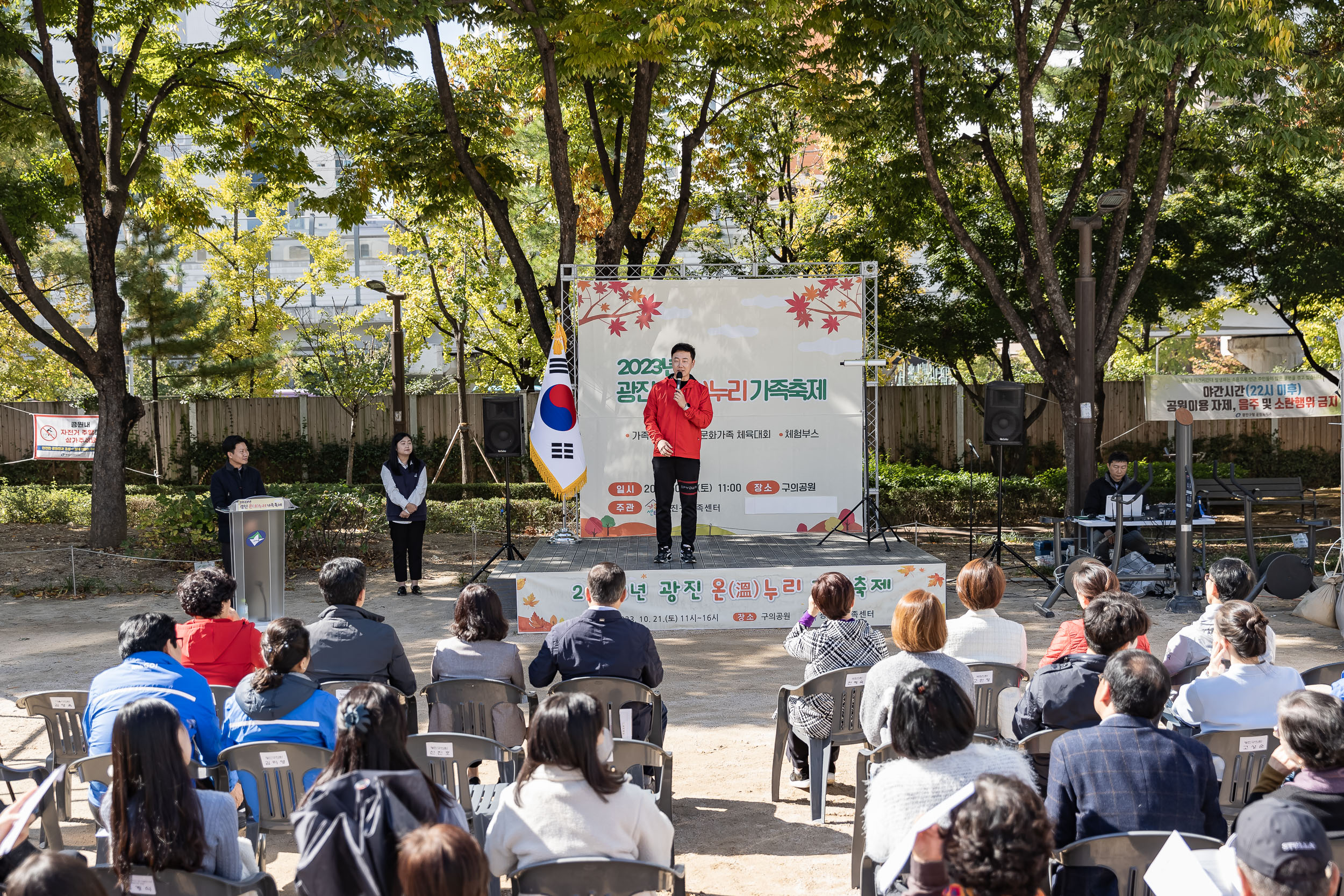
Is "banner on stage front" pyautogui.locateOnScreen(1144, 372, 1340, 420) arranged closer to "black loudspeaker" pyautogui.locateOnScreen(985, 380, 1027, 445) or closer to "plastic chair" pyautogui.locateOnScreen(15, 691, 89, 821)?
"black loudspeaker" pyautogui.locateOnScreen(985, 380, 1027, 445)

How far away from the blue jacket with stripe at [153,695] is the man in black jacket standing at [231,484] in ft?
17.2

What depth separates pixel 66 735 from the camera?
13.2 feet

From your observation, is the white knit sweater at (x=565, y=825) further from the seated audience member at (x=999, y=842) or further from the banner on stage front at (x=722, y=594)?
the banner on stage front at (x=722, y=594)

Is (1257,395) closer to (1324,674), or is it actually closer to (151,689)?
(1324,674)

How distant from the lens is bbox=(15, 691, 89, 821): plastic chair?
3.91 m

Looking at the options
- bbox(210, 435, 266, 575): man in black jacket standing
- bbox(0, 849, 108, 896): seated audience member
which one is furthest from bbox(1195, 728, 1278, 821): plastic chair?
bbox(210, 435, 266, 575): man in black jacket standing

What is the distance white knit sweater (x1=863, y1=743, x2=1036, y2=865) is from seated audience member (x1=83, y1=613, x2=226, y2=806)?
2022 millimetres

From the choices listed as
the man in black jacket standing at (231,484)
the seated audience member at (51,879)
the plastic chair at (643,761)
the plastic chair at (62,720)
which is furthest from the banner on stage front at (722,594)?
the seated audience member at (51,879)

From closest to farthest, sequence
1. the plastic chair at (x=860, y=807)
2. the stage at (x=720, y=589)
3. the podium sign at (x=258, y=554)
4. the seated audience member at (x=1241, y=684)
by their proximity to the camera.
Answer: the seated audience member at (x=1241, y=684) < the plastic chair at (x=860, y=807) < the podium sign at (x=258, y=554) < the stage at (x=720, y=589)

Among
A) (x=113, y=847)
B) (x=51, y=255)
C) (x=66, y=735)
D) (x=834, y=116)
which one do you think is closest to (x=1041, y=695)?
(x=113, y=847)

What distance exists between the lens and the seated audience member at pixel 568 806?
2529 mm

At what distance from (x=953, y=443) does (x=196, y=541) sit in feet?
41.4

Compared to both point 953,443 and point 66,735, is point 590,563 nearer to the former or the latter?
point 66,735

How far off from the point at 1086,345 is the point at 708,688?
239 inches
